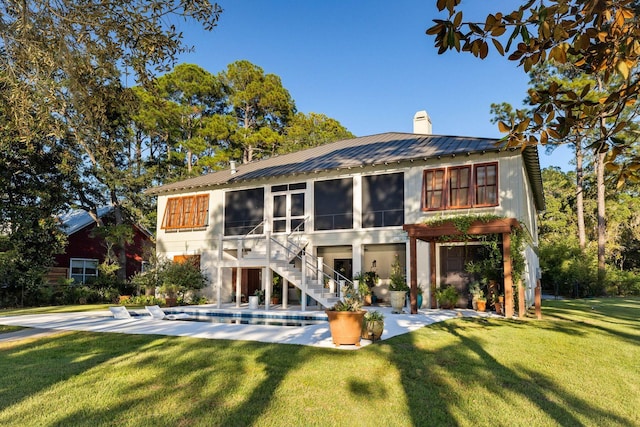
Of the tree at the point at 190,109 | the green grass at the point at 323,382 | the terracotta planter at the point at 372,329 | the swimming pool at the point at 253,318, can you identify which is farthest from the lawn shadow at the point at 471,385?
the tree at the point at 190,109

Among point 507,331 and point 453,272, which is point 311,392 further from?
point 453,272

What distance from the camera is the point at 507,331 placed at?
9258 millimetres

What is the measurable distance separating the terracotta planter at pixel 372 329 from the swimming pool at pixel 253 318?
12.2 feet

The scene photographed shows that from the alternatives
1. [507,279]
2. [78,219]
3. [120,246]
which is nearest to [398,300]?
[507,279]

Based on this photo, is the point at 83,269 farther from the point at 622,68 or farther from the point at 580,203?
the point at 580,203

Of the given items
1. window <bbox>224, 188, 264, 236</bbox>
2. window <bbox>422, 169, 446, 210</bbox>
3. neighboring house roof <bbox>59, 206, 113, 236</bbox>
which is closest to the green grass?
window <bbox>422, 169, 446, 210</bbox>

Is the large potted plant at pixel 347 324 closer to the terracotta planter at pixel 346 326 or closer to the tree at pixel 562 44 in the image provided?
the terracotta planter at pixel 346 326

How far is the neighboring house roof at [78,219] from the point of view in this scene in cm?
2370

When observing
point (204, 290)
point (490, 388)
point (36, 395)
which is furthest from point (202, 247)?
point (490, 388)

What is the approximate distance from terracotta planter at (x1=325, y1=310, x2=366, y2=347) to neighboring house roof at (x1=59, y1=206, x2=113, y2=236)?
20461 millimetres

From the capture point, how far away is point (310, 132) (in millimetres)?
34000

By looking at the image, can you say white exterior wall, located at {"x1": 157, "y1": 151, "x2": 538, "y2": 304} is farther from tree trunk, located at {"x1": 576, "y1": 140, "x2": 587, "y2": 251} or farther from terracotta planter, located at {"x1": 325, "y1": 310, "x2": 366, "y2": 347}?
tree trunk, located at {"x1": 576, "y1": 140, "x2": 587, "y2": 251}

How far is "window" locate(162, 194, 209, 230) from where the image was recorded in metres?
19.2

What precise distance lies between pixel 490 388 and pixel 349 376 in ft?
5.51
